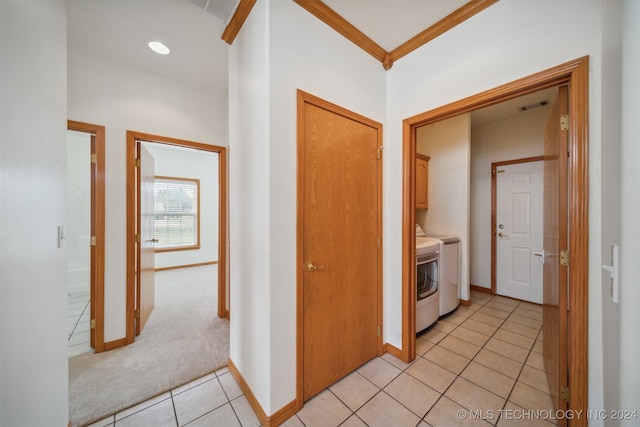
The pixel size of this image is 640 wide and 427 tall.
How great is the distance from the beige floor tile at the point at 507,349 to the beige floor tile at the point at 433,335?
0.40m

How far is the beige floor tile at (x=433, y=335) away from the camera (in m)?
2.27

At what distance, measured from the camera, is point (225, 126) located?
2.80 metres

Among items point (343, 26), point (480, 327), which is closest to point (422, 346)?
point (480, 327)

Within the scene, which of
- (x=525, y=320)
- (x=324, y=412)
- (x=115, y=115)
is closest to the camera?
(x=324, y=412)

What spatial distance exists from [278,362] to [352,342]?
696 millimetres

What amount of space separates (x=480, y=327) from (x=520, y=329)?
0.42 meters

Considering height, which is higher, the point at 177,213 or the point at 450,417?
the point at 177,213

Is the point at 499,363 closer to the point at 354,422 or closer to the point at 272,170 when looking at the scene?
the point at 354,422

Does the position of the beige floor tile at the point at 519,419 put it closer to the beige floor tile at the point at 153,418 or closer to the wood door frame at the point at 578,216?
the wood door frame at the point at 578,216

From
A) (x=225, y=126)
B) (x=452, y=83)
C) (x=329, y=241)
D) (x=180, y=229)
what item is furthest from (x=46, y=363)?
(x=180, y=229)

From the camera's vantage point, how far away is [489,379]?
1.72m

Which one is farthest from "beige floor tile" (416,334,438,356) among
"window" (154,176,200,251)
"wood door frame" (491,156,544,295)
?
"window" (154,176,200,251)

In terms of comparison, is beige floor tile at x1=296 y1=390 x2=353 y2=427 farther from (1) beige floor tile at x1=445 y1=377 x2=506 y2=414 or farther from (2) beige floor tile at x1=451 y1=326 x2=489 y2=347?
(2) beige floor tile at x1=451 y1=326 x2=489 y2=347

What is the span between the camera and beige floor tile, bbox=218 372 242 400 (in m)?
1.59
